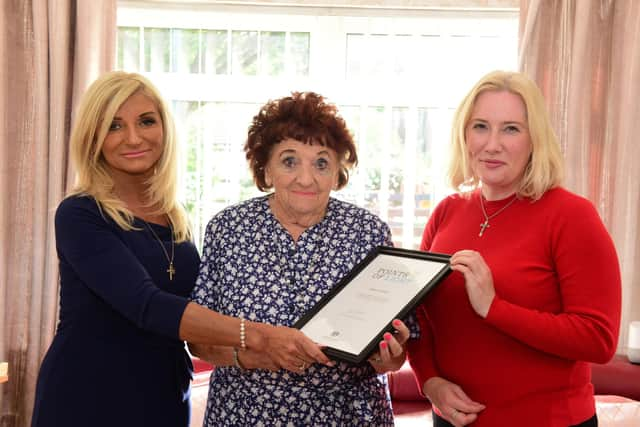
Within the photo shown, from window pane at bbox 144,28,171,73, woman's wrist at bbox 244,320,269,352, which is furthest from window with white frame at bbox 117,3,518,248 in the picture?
woman's wrist at bbox 244,320,269,352

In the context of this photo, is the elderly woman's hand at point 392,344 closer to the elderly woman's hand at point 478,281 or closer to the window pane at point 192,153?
the elderly woman's hand at point 478,281

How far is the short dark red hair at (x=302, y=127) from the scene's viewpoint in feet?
6.07

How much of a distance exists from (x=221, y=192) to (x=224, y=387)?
2.21m

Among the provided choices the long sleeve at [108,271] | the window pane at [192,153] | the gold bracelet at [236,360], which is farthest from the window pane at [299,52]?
the gold bracelet at [236,360]

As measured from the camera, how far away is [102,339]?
179cm

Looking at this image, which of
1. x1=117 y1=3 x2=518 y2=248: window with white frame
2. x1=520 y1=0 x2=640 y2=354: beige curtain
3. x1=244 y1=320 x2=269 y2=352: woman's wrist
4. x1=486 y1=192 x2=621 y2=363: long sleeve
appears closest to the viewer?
x1=486 y1=192 x2=621 y2=363: long sleeve

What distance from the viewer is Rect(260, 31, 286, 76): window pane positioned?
3.85 meters

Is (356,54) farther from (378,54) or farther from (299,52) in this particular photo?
(299,52)

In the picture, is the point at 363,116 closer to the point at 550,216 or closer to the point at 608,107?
the point at 608,107

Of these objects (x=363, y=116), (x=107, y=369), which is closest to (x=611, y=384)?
(x=363, y=116)

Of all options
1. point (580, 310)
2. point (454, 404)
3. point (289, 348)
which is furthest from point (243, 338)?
point (580, 310)

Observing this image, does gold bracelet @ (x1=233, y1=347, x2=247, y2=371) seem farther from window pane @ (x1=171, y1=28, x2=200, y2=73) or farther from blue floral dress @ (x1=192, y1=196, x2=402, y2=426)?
window pane @ (x1=171, y1=28, x2=200, y2=73)

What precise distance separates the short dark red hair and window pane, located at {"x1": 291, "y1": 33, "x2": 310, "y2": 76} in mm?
2038

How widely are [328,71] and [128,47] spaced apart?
3.98 feet
